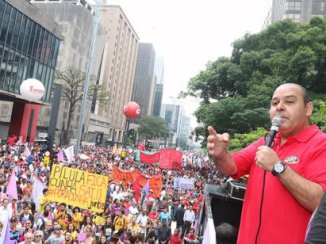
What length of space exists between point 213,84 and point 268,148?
31478 mm

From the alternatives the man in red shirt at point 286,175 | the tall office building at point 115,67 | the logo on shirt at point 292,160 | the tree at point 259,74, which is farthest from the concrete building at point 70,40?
the logo on shirt at point 292,160

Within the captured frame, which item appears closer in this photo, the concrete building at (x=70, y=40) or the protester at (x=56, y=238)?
the protester at (x=56, y=238)

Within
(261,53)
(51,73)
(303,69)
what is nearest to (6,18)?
(51,73)

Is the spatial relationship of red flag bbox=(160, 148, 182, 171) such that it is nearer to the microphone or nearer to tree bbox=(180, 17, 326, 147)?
tree bbox=(180, 17, 326, 147)

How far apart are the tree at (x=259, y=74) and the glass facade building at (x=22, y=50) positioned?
16.6 meters

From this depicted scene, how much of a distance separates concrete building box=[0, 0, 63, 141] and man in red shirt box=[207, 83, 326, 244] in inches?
1221

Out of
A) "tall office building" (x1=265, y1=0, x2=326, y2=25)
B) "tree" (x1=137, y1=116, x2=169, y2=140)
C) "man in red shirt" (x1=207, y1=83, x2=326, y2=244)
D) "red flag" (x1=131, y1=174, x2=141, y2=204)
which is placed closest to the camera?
"man in red shirt" (x1=207, y1=83, x2=326, y2=244)

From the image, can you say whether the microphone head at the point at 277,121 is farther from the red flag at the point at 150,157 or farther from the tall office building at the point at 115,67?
the tall office building at the point at 115,67

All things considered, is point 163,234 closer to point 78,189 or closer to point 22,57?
point 78,189

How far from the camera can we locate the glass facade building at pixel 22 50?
33.3m

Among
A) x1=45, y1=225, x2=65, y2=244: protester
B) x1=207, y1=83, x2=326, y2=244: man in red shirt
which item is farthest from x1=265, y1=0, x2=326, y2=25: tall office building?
x1=207, y1=83, x2=326, y2=244: man in red shirt

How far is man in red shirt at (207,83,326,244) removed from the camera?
72.7 inches

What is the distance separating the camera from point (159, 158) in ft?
89.7

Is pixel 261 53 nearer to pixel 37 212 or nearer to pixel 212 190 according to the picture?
pixel 37 212
